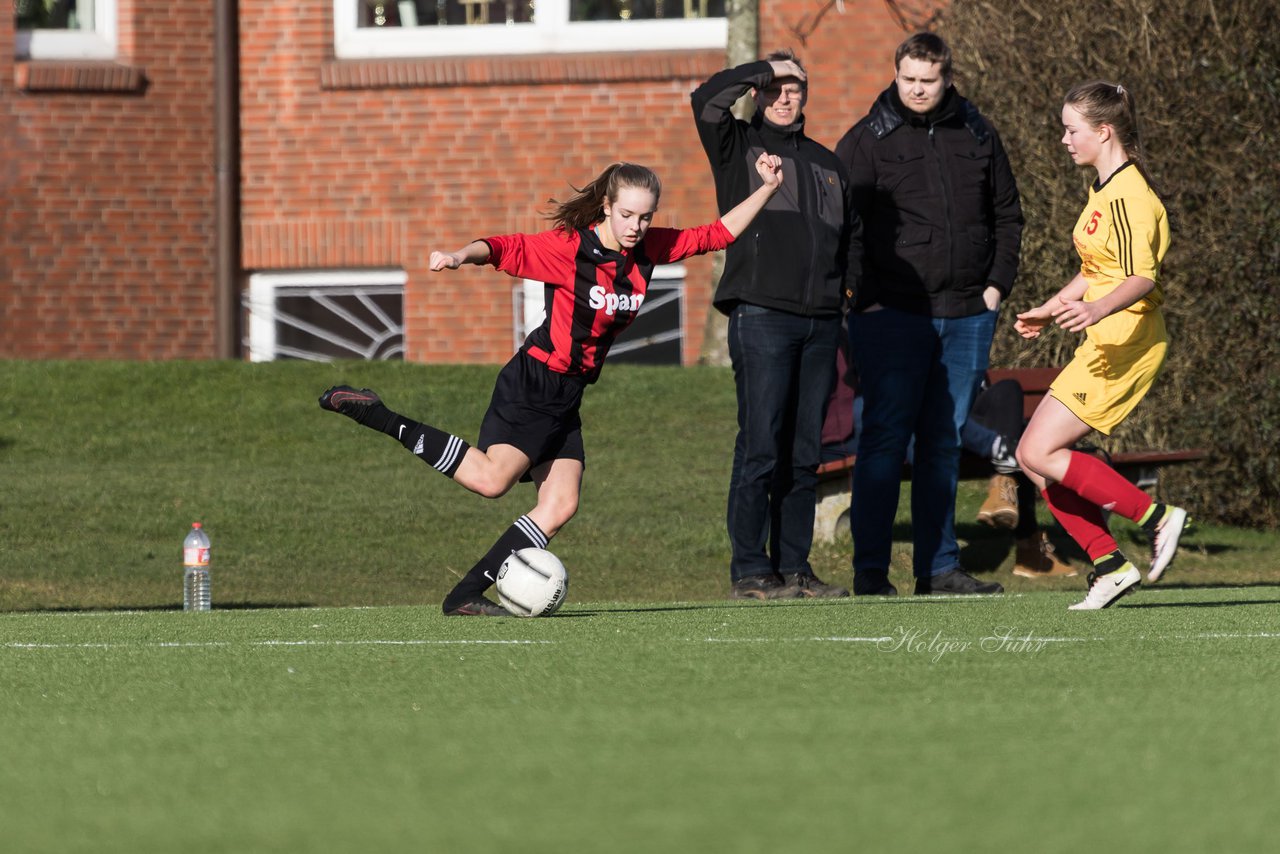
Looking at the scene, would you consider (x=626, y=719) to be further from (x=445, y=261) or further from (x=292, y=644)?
(x=445, y=261)

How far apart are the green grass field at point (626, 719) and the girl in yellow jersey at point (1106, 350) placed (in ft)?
1.03

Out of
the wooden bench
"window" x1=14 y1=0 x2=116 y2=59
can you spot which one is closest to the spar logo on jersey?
the wooden bench

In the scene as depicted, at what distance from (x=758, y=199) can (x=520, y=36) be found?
1055 centimetres

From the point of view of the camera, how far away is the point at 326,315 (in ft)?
60.2

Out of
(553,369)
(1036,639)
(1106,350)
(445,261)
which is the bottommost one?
(1036,639)

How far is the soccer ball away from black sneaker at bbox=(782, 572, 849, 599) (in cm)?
160

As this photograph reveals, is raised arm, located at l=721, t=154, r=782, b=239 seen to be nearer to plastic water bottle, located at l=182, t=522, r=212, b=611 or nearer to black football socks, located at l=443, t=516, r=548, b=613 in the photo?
black football socks, located at l=443, t=516, r=548, b=613

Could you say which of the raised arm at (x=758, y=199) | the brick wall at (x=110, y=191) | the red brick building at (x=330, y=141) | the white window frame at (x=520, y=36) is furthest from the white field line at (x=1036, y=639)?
the brick wall at (x=110, y=191)

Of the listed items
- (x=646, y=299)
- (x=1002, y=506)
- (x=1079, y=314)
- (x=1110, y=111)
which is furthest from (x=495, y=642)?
(x=646, y=299)

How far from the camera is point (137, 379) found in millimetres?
14914

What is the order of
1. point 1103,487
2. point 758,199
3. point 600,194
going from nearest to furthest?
point 1103,487, point 600,194, point 758,199

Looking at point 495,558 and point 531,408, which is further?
point 531,408

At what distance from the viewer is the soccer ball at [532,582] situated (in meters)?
7.19

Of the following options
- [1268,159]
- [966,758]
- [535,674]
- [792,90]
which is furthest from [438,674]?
[1268,159]
